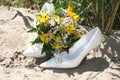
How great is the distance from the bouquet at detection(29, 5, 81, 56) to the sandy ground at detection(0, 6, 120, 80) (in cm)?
18

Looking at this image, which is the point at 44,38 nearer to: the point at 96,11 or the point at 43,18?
the point at 43,18

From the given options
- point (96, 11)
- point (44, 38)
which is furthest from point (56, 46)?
point (96, 11)

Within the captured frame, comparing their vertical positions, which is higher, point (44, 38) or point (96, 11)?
point (96, 11)

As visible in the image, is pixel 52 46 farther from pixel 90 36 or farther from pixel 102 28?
pixel 102 28

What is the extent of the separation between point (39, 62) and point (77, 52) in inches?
13.4

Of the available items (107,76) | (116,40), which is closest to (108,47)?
(116,40)

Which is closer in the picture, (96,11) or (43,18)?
(43,18)

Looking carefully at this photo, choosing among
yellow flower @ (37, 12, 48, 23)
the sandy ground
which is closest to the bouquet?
yellow flower @ (37, 12, 48, 23)

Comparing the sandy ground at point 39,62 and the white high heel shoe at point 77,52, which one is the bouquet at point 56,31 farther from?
the sandy ground at point 39,62

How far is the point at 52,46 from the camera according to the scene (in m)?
3.21

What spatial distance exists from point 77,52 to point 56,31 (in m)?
0.25

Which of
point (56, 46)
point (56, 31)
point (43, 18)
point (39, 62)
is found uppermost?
point (43, 18)

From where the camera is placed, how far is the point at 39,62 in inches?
129

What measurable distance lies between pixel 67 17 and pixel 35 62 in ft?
1.57
